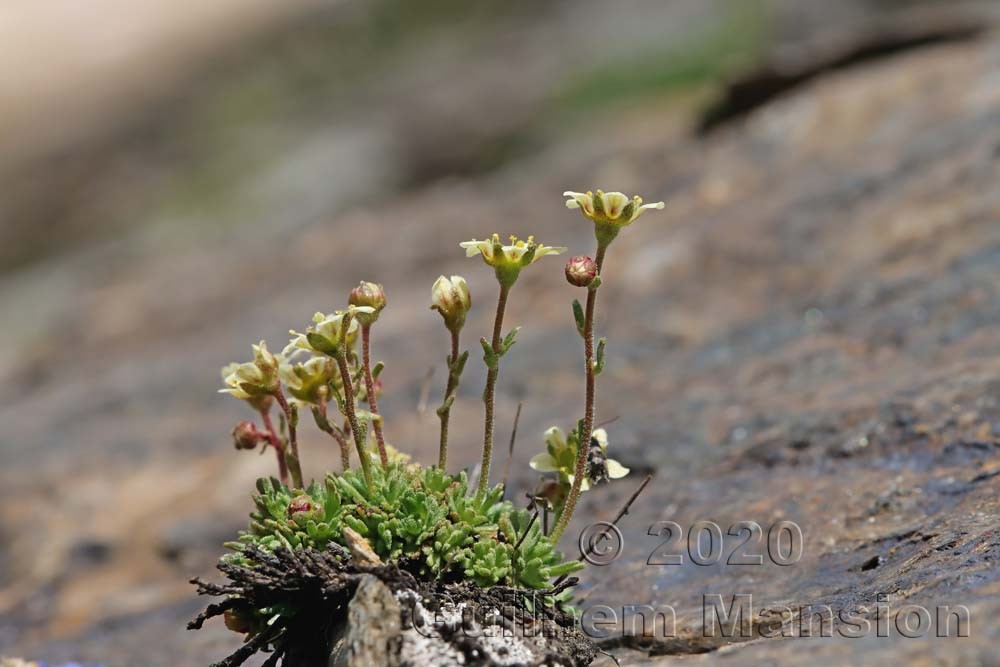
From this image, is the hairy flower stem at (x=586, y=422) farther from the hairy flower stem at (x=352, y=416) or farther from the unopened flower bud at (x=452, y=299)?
the hairy flower stem at (x=352, y=416)

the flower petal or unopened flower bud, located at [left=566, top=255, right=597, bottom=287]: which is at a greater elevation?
unopened flower bud, located at [left=566, top=255, right=597, bottom=287]

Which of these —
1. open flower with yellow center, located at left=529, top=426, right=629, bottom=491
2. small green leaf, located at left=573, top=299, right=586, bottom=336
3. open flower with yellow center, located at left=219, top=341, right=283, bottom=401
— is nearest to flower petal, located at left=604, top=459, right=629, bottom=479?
open flower with yellow center, located at left=529, top=426, right=629, bottom=491

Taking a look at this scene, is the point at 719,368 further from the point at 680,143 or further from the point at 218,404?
the point at 680,143

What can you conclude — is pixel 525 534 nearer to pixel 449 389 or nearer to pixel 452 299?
pixel 449 389

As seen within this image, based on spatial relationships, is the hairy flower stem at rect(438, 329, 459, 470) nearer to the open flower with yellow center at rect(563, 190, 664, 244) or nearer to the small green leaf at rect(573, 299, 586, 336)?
the small green leaf at rect(573, 299, 586, 336)

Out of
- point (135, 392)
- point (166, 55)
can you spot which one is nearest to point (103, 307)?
point (135, 392)

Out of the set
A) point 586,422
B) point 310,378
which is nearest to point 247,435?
point 310,378
